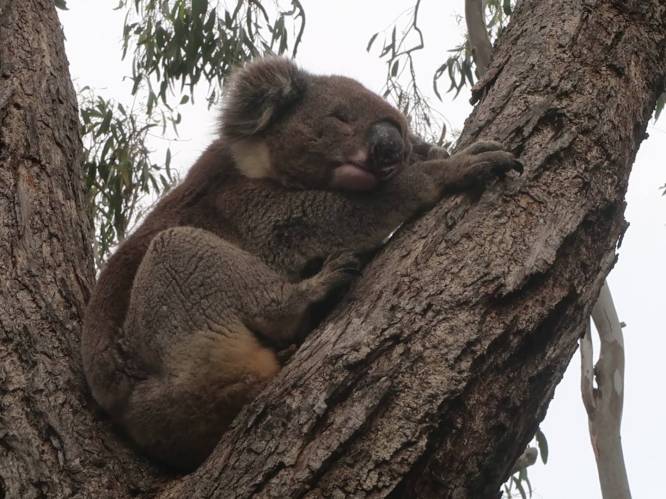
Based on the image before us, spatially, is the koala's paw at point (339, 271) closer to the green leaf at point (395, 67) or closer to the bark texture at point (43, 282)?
the bark texture at point (43, 282)

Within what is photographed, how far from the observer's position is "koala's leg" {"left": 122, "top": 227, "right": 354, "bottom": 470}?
2.35 meters

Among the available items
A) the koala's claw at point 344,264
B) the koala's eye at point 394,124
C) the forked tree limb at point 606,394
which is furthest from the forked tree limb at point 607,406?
the koala's claw at point 344,264

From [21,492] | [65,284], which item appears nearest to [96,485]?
[21,492]

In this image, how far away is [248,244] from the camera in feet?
9.09

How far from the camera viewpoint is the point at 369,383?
1.89 meters

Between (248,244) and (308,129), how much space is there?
0.48 meters

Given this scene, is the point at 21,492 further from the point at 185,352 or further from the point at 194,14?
the point at 194,14

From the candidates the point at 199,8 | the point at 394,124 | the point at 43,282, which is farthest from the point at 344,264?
the point at 199,8

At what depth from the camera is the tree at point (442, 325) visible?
1844 millimetres

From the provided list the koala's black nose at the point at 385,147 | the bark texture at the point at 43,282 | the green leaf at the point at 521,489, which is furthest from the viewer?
the green leaf at the point at 521,489

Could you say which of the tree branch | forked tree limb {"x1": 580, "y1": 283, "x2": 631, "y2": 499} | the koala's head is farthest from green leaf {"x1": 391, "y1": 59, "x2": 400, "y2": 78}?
the koala's head

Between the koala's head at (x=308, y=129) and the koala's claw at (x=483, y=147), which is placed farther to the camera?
the koala's head at (x=308, y=129)

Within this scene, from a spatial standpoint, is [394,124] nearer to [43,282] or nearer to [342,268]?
[342,268]

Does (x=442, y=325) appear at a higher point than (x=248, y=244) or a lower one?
lower
